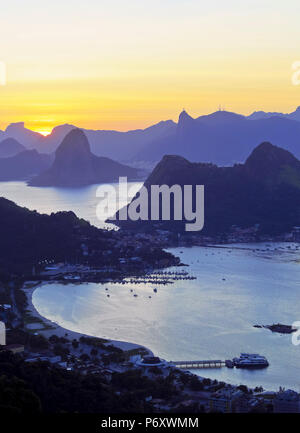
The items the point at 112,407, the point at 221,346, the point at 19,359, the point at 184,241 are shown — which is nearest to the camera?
the point at 112,407

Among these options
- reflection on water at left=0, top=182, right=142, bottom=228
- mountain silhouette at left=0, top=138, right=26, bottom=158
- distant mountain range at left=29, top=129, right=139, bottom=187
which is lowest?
reflection on water at left=0, top=182, right=142, bottom=228

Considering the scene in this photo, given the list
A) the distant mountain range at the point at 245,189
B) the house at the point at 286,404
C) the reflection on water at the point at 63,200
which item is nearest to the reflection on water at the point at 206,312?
the house at the point at 286,404

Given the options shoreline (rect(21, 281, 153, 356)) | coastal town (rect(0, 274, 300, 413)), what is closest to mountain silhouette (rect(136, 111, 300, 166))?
shoreline (rect(21, 281, 153, 356))

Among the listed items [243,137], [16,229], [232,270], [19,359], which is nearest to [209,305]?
[232,270]

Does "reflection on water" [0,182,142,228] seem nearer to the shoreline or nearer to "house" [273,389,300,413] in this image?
the shoreline

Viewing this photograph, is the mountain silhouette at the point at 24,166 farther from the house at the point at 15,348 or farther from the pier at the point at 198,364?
the pier at the point at 198,364
